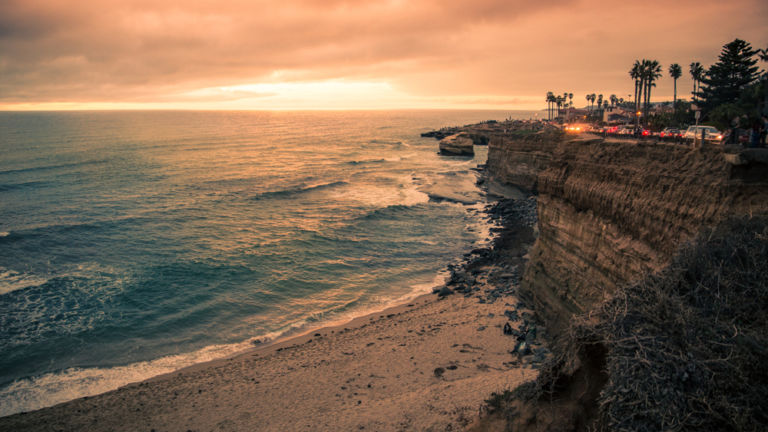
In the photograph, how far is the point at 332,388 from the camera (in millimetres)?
13711

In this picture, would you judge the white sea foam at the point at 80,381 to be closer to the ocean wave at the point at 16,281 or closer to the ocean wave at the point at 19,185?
the ocean wave at the point at 16,281

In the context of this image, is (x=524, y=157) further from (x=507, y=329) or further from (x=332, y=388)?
(x=332, y=388)

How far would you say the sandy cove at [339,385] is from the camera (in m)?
11.9

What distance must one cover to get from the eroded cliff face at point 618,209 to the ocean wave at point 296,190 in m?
35.6

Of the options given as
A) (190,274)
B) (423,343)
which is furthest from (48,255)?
(423,343)

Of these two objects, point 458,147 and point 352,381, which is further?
point 458,147

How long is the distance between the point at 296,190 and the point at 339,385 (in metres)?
39.9

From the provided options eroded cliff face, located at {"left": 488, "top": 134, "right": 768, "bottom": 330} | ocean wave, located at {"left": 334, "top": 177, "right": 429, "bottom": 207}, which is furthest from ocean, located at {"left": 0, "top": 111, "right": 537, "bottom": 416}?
eroded cliff face, located at {"left": 488, "top": 134, "right": 768, "bottom": 330}

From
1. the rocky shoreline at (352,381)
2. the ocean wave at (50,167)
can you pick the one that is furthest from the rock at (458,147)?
the rocky shoreline at (352,381)

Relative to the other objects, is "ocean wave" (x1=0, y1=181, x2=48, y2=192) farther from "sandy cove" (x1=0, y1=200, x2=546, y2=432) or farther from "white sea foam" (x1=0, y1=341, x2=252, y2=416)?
"sandy cove" (x1=0, y1=200, x2=546, y2=432)

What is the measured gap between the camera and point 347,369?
49.2 feet

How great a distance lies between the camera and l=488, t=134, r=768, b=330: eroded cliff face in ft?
30.9

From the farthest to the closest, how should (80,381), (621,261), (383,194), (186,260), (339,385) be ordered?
1. (383,194)
2. (186,260)
3. (80,381)
4. (339,385)
5. (621,261)

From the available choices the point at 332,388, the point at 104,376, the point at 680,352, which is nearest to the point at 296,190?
the point at 104,376
